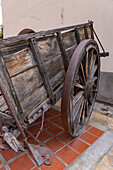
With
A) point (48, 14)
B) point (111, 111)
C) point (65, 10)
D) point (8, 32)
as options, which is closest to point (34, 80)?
point (111, 111)

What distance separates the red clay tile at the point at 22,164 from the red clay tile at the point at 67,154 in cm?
37

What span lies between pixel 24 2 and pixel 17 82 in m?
4.62

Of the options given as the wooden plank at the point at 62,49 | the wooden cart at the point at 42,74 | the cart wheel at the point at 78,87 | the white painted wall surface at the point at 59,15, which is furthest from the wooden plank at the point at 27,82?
the white painted wall surface at the point at 59,15

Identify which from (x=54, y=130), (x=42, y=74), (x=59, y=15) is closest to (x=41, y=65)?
(x=42, y=74)

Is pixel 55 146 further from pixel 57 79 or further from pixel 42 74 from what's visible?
pixel 42 74

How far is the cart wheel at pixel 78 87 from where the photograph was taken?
1.62m

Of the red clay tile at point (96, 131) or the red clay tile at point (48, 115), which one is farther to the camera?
the red clay tile at point (48, 115)

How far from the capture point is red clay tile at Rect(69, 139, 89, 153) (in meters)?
1.94

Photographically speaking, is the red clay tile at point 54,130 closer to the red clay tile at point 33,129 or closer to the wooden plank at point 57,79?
the red clay tile at point 33,129

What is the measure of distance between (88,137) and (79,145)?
0.25 metres

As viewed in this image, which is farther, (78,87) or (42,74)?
(78,87)

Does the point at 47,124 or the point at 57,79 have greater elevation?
the point at 57,79

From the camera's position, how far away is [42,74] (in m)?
1.61

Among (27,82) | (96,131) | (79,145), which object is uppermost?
(27,82)
